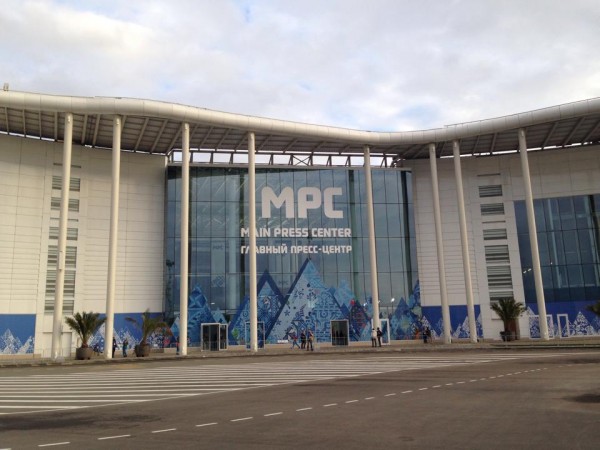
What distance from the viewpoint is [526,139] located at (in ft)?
147

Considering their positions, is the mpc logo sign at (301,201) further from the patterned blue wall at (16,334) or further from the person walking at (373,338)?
the patterned blue wall at (16,334)

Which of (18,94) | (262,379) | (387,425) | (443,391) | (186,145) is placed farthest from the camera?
(186,145)

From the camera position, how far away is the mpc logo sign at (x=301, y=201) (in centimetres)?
4497

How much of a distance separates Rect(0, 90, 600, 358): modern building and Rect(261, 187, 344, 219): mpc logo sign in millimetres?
119

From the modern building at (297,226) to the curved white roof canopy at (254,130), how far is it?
6.4 inches

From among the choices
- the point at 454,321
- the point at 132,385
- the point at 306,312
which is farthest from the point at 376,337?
the point at 132,385

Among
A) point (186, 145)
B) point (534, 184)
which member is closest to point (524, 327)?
point (534, 184)

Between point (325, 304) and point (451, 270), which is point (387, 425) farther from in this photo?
point (451, 270)

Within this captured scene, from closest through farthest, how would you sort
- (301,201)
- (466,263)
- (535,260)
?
(535,260)
(466,263)
(301,201)

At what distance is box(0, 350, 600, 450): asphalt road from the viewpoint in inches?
331

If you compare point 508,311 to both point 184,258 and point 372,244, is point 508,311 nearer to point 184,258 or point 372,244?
point 372,244

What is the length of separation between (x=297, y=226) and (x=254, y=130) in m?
9.15

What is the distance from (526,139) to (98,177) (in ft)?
115

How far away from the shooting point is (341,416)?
10.7 metres
